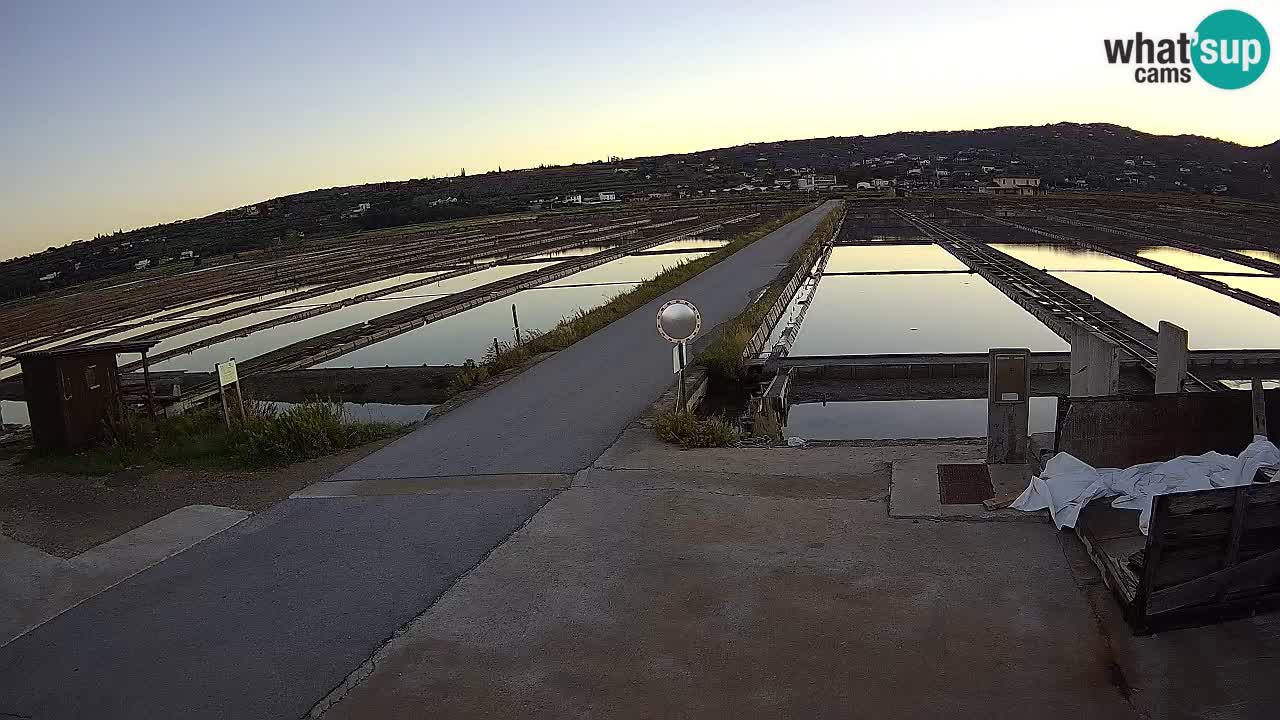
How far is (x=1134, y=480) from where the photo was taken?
5.64 m

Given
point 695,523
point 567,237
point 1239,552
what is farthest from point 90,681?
point 567,237

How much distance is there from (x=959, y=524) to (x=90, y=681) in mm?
4984

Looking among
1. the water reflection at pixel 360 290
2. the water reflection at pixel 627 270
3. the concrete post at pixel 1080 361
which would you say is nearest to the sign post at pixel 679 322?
the concrete post at pixel 1080 361

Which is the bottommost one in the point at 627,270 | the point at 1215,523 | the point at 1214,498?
the point at 627,270

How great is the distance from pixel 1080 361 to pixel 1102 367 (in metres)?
0.61

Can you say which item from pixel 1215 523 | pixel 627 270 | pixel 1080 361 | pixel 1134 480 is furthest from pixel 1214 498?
pixel 627 270

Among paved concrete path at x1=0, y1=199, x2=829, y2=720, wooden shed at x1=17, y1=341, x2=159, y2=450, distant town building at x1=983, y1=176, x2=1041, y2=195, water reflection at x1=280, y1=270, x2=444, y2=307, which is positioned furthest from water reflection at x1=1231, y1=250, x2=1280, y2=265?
distant town building at x1=983, y1=176, x2=1041, y2=195

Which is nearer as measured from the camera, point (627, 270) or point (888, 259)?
point (627, 270)

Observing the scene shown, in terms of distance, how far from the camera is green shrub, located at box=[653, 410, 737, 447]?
27.6 feet

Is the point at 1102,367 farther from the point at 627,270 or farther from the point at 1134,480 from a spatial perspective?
the point at 627,270

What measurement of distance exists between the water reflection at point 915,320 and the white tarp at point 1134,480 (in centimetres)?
1029

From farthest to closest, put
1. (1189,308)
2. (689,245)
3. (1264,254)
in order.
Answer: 1. (689,245)
2. (1264,254)
3. (1189,308)

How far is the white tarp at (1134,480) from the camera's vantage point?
543cm

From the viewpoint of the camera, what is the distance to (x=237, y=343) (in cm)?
2119
